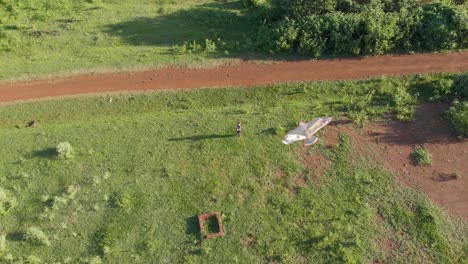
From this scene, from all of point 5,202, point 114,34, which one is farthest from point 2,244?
point 114,34

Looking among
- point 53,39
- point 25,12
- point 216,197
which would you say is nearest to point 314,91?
point 216,197

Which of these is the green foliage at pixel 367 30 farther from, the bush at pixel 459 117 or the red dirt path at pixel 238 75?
the bush at pixel 459 117

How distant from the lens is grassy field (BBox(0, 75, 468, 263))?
18.8 m

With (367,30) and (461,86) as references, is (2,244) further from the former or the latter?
(461,86)

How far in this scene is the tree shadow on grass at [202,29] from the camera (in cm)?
2627

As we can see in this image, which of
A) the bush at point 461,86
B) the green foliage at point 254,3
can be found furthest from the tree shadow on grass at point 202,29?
the bush at point 461,86

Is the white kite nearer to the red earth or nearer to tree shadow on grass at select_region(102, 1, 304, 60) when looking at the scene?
the red earth

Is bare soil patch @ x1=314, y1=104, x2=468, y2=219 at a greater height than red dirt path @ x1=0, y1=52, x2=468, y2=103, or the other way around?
red dirt path @ x1=0, y1=52, x2=468, y2=103

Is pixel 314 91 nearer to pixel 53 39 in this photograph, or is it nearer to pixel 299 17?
pixel 299 17

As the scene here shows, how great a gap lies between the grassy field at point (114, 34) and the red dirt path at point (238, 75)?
0.72 m

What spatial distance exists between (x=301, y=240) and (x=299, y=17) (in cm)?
1304

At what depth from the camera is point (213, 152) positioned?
21609 millimetres

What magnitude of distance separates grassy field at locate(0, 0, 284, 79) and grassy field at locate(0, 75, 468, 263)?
2.69m

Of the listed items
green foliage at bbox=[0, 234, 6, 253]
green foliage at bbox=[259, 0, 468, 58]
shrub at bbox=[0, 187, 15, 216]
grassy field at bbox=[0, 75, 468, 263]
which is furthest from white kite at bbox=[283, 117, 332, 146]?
green foliage at bbox=[0, 234, 6, 253]
